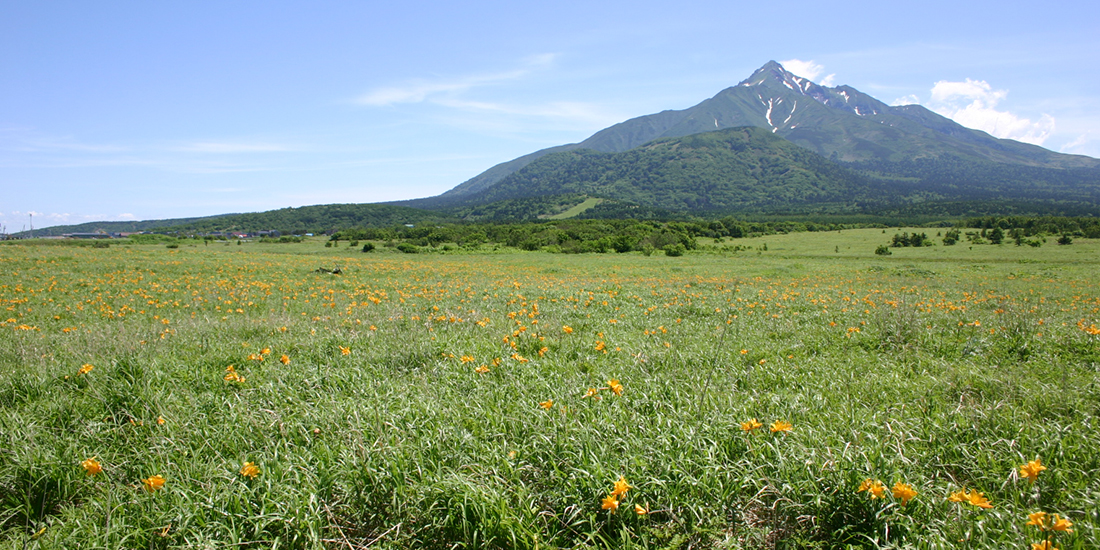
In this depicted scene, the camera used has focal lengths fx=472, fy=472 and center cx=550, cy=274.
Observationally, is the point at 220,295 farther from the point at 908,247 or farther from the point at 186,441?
the point at 908,247

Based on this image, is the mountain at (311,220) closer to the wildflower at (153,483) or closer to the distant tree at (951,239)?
the distant tree at (951,239)

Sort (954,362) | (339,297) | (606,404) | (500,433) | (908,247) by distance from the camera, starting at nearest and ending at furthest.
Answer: (500,433), (606,404), (954,362), (339,297), (908,247)

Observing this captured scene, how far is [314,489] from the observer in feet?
8.99

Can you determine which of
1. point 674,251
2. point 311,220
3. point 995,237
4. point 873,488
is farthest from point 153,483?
point 311,220

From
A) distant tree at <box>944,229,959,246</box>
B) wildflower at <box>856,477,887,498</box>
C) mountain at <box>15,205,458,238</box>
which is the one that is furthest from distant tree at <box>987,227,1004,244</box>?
mountain at <box>15,205,458,238</box>

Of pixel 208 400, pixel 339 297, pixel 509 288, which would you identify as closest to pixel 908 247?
pixel 509 288

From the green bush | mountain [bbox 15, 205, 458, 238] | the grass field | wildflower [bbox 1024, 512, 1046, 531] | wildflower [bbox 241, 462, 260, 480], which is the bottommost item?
the green bush

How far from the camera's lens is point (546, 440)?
3193 millimetres

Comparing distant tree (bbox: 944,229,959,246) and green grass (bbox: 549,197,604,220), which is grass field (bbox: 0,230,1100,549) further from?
green grass (bbox: 549,197,604,220)

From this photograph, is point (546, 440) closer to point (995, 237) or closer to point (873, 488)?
point (873, 488)

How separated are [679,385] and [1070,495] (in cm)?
256

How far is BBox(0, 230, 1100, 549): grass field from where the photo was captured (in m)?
2.50

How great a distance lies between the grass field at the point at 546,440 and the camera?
A: 8.20 feet

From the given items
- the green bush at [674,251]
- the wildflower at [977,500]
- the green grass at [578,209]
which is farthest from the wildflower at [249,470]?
the green grass at [578,209]
